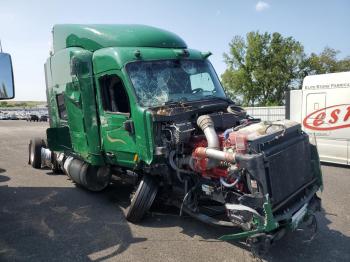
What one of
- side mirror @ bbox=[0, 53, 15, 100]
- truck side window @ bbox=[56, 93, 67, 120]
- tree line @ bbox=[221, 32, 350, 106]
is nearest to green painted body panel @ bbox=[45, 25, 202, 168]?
truck side window @ bbox=[56, 93, 67, 120]

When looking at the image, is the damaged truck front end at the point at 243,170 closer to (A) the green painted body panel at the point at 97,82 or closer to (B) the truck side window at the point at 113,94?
(A) the green painted body panel at the point at 97,82

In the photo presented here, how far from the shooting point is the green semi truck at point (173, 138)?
461cm

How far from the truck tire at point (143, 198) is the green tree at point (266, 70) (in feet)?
147

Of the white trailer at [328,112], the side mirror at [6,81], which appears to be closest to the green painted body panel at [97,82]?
the side mirror at [6,81]

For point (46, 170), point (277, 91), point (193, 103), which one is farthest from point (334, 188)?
point (277, 91)

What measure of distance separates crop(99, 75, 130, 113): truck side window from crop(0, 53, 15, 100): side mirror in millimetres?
2047

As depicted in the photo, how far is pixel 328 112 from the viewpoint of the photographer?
11133mm

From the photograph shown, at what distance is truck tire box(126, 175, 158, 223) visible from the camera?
588cm

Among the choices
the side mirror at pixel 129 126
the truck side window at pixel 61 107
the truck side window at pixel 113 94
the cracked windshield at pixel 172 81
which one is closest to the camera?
the side mirror at pixel 129 126

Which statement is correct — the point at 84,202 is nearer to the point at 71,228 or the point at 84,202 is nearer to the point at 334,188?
the point at 71,228

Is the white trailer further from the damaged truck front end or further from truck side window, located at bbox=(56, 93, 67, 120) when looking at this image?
truck side window, located at bbox=(56, 93, 67, 120)

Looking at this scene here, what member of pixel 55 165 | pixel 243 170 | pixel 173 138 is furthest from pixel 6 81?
pixel 55 165

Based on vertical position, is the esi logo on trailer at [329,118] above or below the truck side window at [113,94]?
below

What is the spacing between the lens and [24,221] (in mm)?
6223
